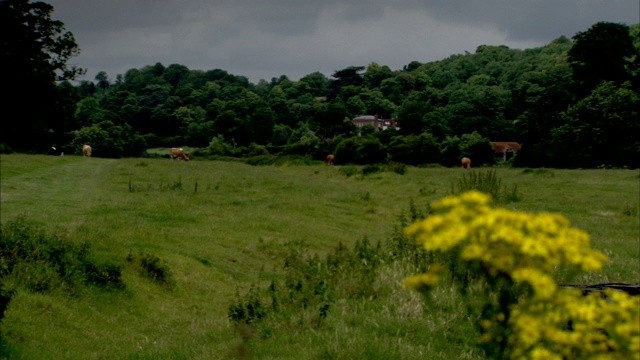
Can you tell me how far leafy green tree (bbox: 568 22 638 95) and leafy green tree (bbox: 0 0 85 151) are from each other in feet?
198

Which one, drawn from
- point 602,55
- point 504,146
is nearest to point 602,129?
point 602,55

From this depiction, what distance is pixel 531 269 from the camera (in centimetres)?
255

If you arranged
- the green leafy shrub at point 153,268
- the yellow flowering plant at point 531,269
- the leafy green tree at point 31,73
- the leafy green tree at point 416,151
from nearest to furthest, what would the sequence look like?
the yellow flowering plant at point 531,269 < the green leafy shrub at point 153,268 < the leafy green tree at point 31,73 < the leafy green tree at point 416,151

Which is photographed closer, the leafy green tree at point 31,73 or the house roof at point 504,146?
the leafy green tree at point 31,73

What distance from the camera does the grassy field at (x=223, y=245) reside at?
23.5ft

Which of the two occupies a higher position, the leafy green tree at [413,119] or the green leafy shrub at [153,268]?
the leafy green tree at [413,119]

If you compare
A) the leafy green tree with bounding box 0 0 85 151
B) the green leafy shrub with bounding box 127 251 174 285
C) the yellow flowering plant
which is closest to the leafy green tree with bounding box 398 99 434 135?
the leafy green tree with bounding box 0 0 85 151

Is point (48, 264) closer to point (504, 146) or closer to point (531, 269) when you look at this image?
point (531, 269)

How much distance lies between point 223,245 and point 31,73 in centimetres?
4527

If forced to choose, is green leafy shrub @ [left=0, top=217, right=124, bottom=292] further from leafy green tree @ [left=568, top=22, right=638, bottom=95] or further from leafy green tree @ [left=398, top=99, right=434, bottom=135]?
leafy green tree @ [left=398, top=99, right=434, bottom=135]

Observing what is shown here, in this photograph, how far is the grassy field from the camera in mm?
7160

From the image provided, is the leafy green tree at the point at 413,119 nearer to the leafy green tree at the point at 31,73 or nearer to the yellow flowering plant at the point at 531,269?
the leafy green tree at the point at 31,73

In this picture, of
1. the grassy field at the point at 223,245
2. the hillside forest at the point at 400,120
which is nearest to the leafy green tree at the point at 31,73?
the hillside forest at the point at 400,120

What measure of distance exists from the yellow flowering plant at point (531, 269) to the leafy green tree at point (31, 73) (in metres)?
57.1
